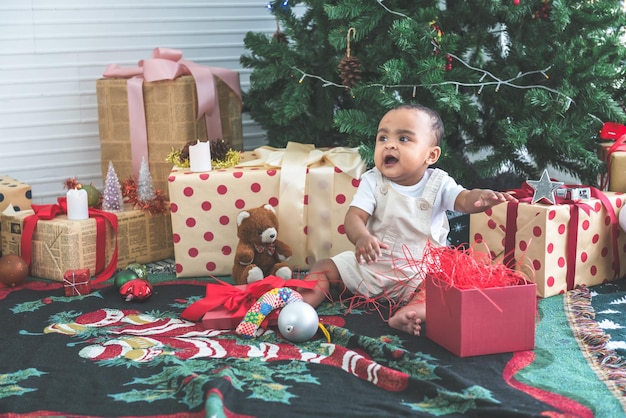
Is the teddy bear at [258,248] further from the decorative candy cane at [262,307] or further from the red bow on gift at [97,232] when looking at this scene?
the red bow on gift at [97,232]

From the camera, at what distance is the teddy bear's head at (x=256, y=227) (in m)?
2.27

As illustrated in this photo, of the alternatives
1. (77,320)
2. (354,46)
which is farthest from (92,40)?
(77,320)

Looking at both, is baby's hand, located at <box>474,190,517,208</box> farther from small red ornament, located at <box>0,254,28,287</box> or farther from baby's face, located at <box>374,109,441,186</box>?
small red ornament, located at <box>0,254,28,287</box>

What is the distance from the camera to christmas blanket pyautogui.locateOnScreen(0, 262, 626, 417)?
1.48m

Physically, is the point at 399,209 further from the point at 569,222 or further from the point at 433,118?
the point at 569,222

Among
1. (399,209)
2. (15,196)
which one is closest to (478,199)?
(399,209)

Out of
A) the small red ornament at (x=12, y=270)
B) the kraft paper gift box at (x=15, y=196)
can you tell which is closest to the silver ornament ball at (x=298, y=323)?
the small red ornament at (x=12, y=270)

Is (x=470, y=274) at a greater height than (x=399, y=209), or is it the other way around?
(x=399, y=209)

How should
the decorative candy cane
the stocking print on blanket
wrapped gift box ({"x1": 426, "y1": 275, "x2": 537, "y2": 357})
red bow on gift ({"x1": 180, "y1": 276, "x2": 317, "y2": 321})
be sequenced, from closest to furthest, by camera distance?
the stocking print on blanket → wrapped gift box ({"x1": 426, "y1": 275, "x2": 537, "y2": 357}) → the decorative candy cane → red bow on gift ({"x1": 180, "y1": 276, "x2": 317, "y2": 321})

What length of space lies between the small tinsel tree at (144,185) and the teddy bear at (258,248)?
1.41 feet

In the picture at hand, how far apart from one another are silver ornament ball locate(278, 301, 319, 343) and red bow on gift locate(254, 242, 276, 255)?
0.49m

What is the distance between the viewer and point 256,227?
7.44 ft

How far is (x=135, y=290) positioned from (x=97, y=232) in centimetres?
36

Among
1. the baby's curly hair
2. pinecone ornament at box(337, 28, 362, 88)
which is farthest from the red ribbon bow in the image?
pinecone ornament at box(337, 28, 362, 88)
